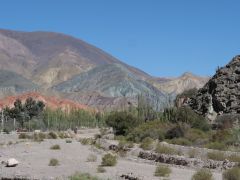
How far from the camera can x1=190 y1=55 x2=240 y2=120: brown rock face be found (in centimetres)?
6134

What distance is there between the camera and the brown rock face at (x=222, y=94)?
6134cm

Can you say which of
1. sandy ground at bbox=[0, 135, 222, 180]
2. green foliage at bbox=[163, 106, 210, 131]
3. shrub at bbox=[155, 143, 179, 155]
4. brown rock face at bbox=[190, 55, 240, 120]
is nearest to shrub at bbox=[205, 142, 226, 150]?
shrub at bbox=[155, 143, 179, 155]

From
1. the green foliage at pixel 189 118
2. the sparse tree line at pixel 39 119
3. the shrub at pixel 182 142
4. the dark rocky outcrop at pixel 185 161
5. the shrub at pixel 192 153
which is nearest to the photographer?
the dark rocky outcrop at pixel 185 161

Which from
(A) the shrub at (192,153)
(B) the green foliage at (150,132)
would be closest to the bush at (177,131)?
(B) the green foliage at (150,132)

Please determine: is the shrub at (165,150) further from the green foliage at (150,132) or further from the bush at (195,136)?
the green foliage at (150,132)

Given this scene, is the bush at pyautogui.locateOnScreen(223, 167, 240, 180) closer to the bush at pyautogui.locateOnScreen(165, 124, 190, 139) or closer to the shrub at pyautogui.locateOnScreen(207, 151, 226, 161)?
the shrub at pyautogui.locateOnScreen(207, 151, 226, 161)

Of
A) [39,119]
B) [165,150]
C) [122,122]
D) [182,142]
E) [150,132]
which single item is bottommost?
[165,150]

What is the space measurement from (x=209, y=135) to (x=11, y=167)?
74.2 feet

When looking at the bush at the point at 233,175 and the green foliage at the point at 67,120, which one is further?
the green foliage at the point at 67,120

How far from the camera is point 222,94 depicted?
6288cm

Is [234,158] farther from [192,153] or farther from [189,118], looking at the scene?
[189,118]

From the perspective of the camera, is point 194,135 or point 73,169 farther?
point 194,135

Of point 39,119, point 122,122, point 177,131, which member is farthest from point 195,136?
point 39,119

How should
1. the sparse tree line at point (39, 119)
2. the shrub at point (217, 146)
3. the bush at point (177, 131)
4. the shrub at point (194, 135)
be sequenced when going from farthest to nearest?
the sparse tree line at point (39, 119) → the bush at point (177, 131) → the shrub at point (194, 135) → the shrub at point (217, 146)
